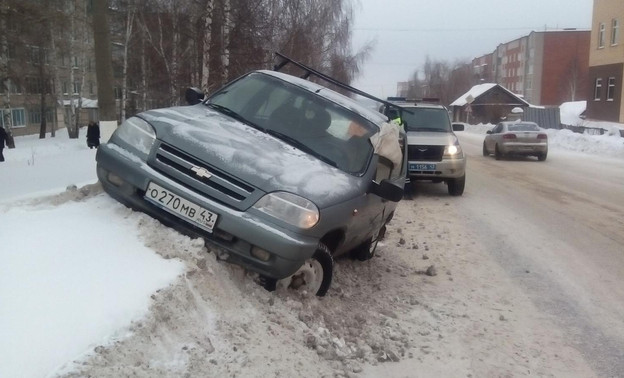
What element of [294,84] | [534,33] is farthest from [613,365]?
[534,33]

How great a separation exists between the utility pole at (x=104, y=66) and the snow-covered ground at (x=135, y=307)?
7968 millimetres

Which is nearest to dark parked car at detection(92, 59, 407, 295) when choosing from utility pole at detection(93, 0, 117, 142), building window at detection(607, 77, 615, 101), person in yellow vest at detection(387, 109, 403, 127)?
person in yellow vest at detection(387, 109, 403, 127)

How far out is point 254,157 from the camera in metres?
4.58

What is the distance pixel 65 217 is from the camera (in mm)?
4488

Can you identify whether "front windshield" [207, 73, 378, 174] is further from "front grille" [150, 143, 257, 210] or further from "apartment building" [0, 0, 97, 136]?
"apartment building" [0, 0, 97, 136]

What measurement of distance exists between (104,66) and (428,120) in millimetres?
6986

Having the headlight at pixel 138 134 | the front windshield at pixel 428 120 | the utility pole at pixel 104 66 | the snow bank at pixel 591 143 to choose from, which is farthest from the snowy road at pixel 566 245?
the snow bank at pixel 591 143

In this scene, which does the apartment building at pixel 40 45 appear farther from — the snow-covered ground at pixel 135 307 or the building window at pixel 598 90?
the building window at pixel 598 90

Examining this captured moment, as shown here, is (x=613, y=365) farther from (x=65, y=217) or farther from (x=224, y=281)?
(x=65, y=217)

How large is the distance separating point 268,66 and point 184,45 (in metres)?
7.19

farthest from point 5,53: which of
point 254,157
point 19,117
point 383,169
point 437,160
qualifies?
point 19,117

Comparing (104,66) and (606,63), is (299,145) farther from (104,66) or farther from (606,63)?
(606,63)

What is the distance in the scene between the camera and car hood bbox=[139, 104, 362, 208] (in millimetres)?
4367

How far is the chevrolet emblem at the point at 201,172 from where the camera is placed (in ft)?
14.3
